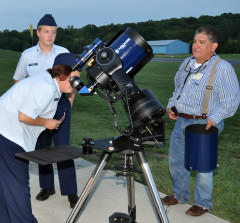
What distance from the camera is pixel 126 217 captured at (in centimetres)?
290

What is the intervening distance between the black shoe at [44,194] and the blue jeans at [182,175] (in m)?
1.52

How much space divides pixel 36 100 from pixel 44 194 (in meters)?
1.88

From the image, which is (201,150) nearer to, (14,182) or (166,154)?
(14,182)

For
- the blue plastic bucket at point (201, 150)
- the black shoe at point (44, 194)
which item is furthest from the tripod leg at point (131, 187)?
the black shoe at point (44, 194)

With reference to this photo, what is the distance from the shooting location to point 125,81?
246 cm

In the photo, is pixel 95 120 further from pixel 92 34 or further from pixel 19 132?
pixel 92 34

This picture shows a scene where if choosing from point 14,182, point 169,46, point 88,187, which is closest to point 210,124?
point 88,187

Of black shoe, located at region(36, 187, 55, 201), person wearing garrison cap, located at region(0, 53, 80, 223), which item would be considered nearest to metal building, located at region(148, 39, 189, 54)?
black shoe, located at region(36, 187, 55, 201)

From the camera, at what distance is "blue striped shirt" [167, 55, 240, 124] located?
339 centimetres

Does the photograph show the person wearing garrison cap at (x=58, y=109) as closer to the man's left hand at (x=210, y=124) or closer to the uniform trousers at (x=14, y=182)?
the uniform trousers at (x=14, y=182)

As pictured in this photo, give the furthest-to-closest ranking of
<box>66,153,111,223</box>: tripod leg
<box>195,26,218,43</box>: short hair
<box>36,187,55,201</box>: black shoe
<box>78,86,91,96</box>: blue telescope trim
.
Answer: <box>36,187,55,201</box>: black shoe
<box>195,26,218,43</box>: short hair
<box>66,153,111,223</box>: tripod leg
<box>78,86,91,96</box>: blue telescope trim

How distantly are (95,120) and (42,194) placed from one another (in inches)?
231

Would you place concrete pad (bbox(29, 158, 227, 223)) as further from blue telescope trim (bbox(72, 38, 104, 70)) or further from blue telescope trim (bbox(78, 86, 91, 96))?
blue telescope trim (bbox(72, 38, 104, 70))

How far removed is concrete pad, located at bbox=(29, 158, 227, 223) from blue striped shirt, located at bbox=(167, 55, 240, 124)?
1.11m
